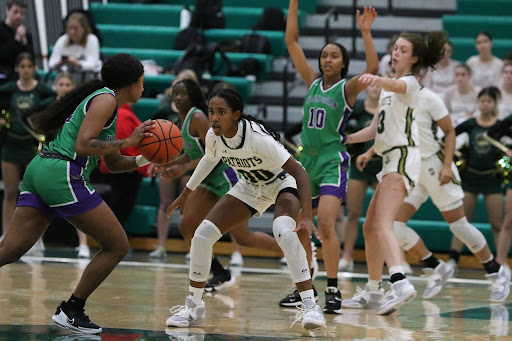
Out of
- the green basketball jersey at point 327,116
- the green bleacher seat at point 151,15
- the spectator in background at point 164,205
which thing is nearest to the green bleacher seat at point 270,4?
the green bleacher seat at point 151,15

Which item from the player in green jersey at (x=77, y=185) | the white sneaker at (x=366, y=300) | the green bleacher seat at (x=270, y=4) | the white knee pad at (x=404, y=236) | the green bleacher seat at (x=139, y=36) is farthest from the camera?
the green bleacher seat at (x=270, y=4)

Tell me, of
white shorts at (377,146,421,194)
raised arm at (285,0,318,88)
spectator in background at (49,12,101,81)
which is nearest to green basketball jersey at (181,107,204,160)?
raised arm at (285,0,318,88)

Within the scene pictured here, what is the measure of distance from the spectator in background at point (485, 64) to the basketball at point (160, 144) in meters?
6.46

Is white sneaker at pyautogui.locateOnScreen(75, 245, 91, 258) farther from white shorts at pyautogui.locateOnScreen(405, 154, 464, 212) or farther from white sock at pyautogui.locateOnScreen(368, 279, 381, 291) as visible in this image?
white sock at pyautogui.locateOnScreen(368, 279, 381, 291)

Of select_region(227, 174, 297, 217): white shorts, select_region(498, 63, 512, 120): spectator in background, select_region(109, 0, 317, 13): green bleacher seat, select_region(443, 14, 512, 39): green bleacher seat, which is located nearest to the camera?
select_region(227, 174, 297, 217): white shorts

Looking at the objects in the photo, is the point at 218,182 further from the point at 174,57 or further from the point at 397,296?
the point at 174,57

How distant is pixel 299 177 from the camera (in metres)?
5.50

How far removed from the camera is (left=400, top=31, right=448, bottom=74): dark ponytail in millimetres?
6715

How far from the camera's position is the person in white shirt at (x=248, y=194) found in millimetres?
5543

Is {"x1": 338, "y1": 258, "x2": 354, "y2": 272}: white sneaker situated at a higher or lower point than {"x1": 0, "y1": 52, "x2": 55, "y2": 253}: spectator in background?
lower

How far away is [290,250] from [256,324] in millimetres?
610

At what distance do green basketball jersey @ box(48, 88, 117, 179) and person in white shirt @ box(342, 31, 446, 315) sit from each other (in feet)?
6.92

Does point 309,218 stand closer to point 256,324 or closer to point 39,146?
point 256,324

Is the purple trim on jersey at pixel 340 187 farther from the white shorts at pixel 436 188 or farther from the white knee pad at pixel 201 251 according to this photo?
the white knee pad at pixel 201 251
